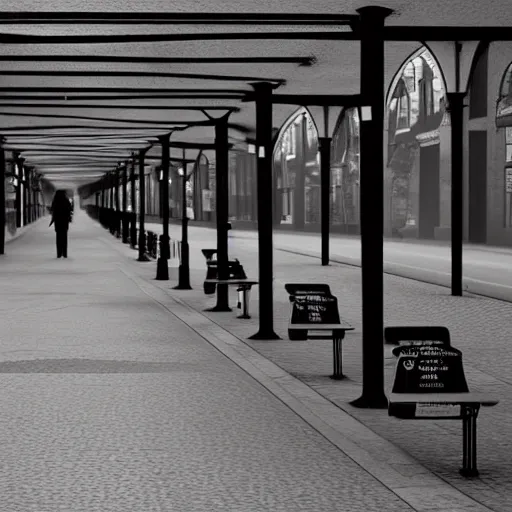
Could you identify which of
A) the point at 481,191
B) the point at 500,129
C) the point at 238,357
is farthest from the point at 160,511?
the point at 481,191

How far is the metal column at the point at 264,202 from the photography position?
→ 45.7 ft

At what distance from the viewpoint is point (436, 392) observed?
23.4ft

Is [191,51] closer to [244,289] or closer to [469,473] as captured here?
[244,289]

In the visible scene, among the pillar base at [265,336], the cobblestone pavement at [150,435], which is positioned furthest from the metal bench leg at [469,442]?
the pillar base at [265,336]

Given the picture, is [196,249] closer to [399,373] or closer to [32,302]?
[32,302]

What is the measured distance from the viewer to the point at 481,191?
4316 cm

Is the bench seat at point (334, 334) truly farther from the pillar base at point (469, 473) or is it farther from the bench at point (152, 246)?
the bench at point (152, 246)

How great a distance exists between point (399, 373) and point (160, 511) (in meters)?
1.94

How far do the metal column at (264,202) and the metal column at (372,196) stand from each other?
4.51 metres

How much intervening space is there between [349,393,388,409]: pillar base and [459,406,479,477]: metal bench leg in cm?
237

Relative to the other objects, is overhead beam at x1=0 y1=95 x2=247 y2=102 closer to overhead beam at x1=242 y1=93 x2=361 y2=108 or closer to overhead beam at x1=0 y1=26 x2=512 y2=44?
overhead beam at x1=242 y1=93 x2=361 y2=108

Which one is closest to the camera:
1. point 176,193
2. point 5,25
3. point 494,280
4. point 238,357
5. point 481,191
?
point 5,25

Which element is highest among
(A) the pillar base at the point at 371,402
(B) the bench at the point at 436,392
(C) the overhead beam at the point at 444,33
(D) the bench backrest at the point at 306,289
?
(C) the overhead beam at the point at 444,33

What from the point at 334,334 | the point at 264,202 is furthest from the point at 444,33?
the point at 264,202
